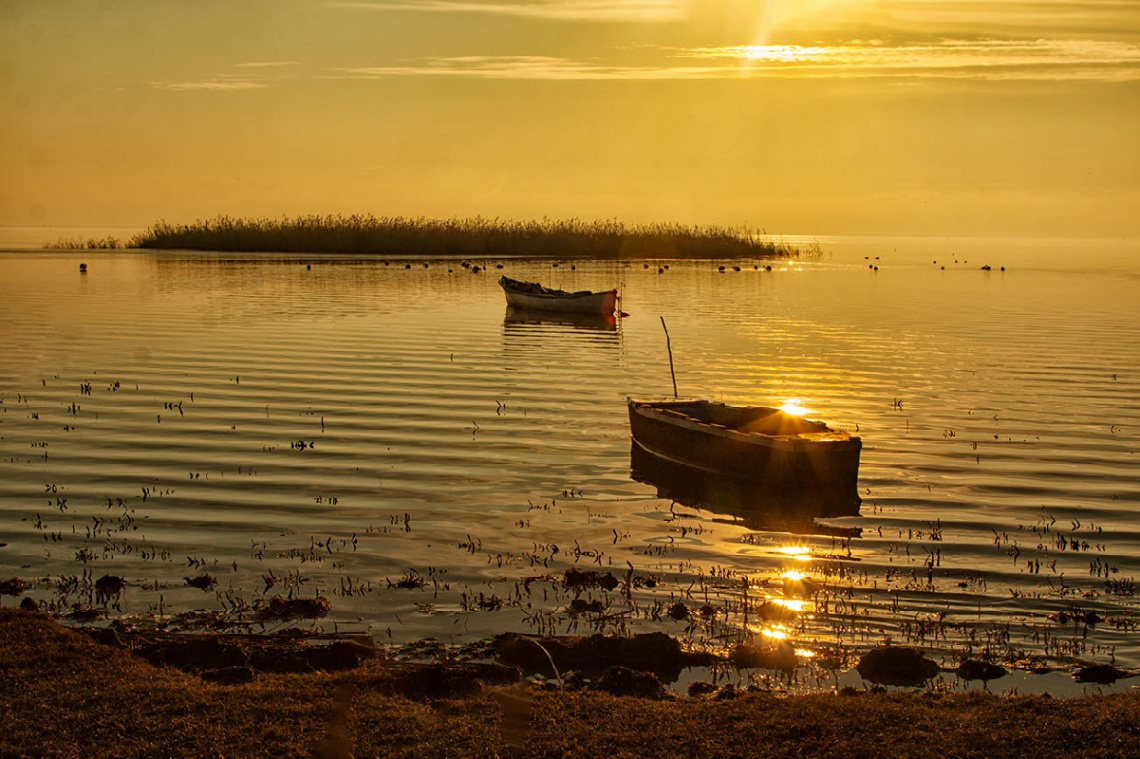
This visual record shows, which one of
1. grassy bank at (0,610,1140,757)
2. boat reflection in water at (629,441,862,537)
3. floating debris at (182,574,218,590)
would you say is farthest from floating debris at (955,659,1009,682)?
floating debris at (182,574,218,590)

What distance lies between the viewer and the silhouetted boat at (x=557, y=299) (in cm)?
4366

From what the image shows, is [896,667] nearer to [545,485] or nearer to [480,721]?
[480,721]

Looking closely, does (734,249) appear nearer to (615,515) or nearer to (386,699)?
(615,515)

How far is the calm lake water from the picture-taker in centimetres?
1038

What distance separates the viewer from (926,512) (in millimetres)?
14258

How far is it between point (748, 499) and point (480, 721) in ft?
28.8

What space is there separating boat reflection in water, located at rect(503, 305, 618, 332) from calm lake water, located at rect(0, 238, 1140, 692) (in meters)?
4.71

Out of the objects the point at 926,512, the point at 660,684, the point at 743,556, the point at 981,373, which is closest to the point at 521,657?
the point at 660,684

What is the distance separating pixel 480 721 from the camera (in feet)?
22.9

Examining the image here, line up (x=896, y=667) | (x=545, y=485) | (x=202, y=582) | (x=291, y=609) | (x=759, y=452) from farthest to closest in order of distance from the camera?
(x=545, y=485), (x=759, y=452), (x=202, y=582), (x=291, y=609), (x=896, y=667)

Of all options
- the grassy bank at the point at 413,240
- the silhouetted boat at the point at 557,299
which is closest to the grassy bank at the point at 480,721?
the silhouetted boat at the point at 557,299

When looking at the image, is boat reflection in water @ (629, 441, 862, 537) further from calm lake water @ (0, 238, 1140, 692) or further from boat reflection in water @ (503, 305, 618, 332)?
boat reflection in water @ (503, 305, 618, 332)

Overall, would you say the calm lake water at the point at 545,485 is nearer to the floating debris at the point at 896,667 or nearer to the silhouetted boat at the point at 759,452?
the floating debris at the point at 896,667

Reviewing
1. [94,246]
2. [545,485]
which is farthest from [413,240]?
[545,485]
